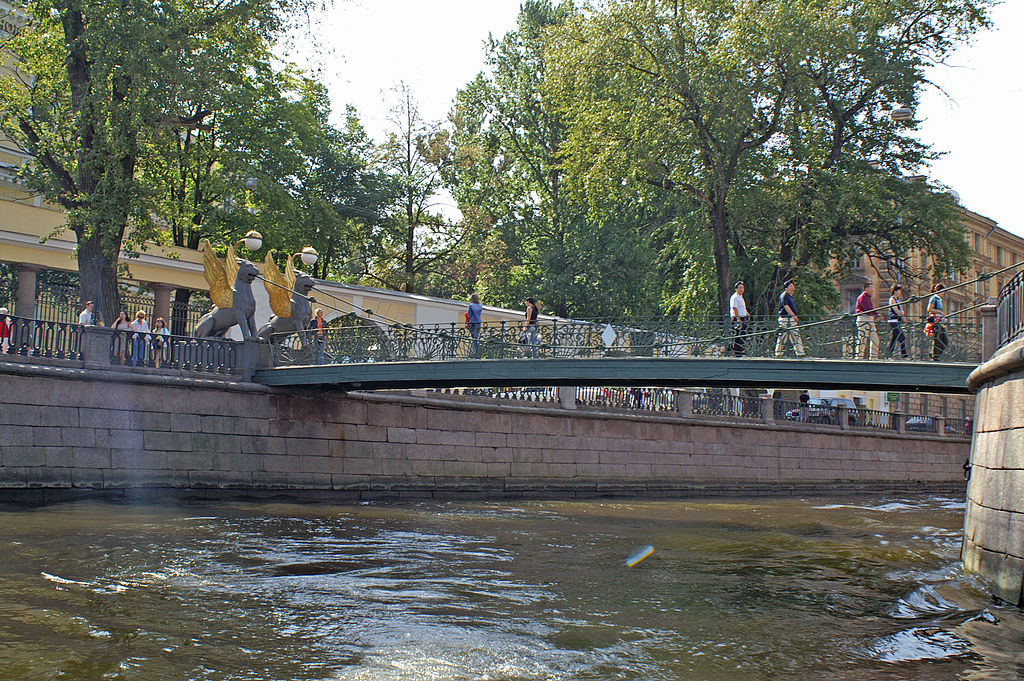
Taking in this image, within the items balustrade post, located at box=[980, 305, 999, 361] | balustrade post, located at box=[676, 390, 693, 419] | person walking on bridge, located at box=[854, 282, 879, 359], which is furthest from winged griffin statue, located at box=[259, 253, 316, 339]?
balustrade post, located at box=[980, 305, 999, 361]

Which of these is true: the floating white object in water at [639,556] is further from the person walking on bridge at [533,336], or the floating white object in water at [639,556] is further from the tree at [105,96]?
the tree at [105,96]

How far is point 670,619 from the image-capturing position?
7891mm

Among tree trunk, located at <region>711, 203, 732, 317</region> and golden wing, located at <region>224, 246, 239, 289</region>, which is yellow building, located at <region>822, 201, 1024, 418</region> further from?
golden wing, located at <region>224, 246, 239, 289</region>

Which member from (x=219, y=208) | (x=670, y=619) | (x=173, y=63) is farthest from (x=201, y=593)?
(x=219, y=208)

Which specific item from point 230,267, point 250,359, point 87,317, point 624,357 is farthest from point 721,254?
point 87,317

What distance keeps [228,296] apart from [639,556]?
8.44 meters

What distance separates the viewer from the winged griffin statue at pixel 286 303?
1698 centimetres

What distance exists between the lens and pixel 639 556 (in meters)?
11.6

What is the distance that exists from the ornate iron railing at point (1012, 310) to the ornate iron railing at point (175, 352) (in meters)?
11.1

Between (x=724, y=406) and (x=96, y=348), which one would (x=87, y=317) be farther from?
(x=724, y=406)

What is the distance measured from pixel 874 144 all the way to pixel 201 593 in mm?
21797

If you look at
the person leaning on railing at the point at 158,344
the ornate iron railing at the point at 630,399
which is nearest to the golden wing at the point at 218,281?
the person leaning on railing at the point at 158,344

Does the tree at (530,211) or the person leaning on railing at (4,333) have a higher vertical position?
the tree at (530,211)

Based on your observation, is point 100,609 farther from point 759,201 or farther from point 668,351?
point 759,201
